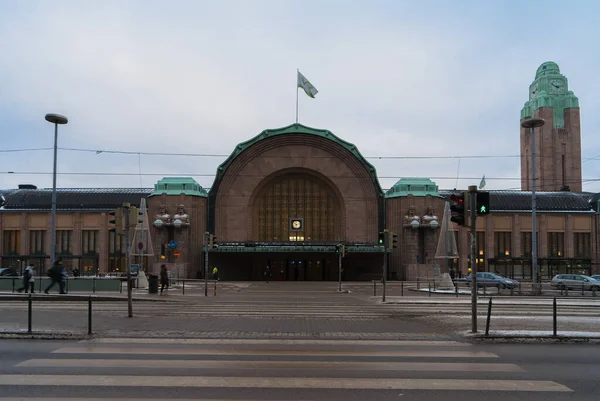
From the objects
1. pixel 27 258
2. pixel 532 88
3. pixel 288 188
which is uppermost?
pixel 532 88

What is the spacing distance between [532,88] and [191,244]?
6260 centimetres

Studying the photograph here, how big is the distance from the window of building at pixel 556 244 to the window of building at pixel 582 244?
1551 millimetres

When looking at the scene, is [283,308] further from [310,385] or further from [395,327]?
[310,385]

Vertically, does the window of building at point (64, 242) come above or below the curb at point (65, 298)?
above

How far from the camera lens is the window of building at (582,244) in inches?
2576

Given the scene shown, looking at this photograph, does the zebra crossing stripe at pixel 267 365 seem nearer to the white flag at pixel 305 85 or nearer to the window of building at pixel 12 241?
the white flag at pixel 305 85

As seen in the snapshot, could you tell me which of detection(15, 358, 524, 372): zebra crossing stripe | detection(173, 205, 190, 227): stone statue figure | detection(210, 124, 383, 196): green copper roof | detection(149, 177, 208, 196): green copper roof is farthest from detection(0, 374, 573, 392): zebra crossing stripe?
detection(210, 124, 383, 196): green copper roof

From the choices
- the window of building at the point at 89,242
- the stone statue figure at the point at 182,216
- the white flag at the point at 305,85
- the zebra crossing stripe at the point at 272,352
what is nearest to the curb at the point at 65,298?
the zebra crossing stripe at the point at 272,352

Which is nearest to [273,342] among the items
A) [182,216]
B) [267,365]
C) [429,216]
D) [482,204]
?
[267,365]

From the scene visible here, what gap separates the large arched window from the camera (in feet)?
204

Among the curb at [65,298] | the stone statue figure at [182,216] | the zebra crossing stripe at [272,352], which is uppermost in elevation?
the stone statue figure at [182,216]

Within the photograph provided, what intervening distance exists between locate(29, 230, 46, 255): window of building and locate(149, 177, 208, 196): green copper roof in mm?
15208

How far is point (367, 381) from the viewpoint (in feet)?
26.1

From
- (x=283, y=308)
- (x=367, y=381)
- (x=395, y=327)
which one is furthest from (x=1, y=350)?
(x=283, y=308)
